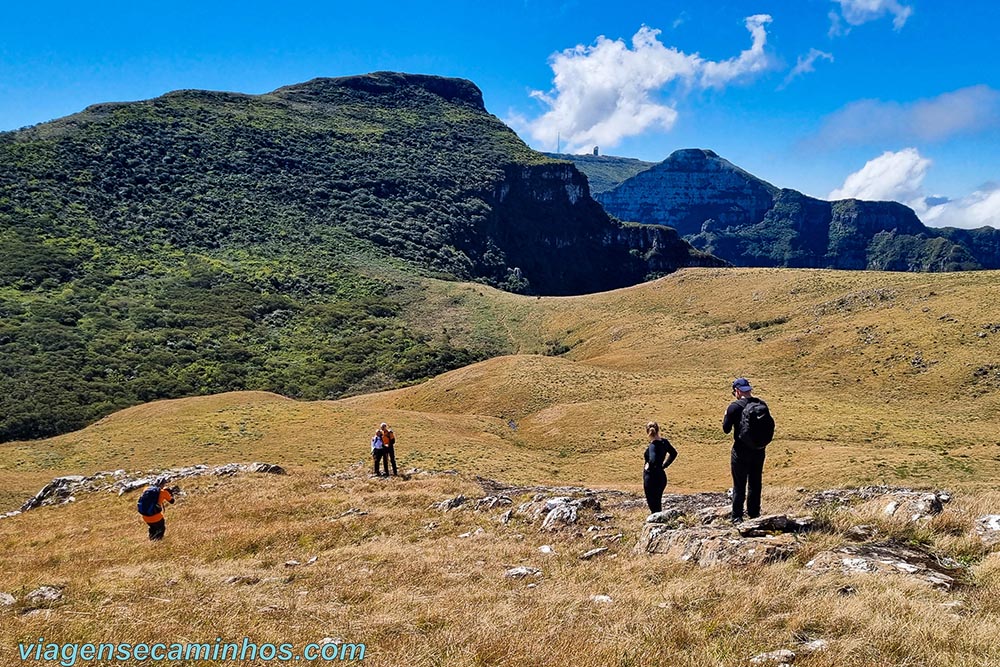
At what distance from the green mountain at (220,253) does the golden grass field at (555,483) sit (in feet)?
65.2

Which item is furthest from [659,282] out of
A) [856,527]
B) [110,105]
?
[110,105]

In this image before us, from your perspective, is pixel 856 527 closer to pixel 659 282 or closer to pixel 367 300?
pixel 659 282

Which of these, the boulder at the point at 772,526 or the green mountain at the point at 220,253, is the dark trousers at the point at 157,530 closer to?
the boulder at the point at 772,526

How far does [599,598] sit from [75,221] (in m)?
136

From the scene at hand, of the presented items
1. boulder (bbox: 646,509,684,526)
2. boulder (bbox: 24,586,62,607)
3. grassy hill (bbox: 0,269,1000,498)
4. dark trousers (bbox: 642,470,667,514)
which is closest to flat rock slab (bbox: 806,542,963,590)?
boulder (bbox: 646,509,684,526)

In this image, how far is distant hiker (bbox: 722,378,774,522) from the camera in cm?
967

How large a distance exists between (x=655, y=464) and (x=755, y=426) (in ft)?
9.10

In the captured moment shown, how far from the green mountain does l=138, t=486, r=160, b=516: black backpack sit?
5405cm

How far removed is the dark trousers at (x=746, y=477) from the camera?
33.1 feet

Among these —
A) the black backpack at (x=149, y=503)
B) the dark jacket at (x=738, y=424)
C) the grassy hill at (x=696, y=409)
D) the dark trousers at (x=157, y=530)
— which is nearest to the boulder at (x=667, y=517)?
the dark jacket at (x=738, y=424)

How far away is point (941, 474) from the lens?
23.0 m

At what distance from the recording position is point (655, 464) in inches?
473

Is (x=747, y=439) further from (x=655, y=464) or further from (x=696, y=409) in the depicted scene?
(x=696, y=409)

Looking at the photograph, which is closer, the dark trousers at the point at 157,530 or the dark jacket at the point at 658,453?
the dark jacket at the point at 658,453
